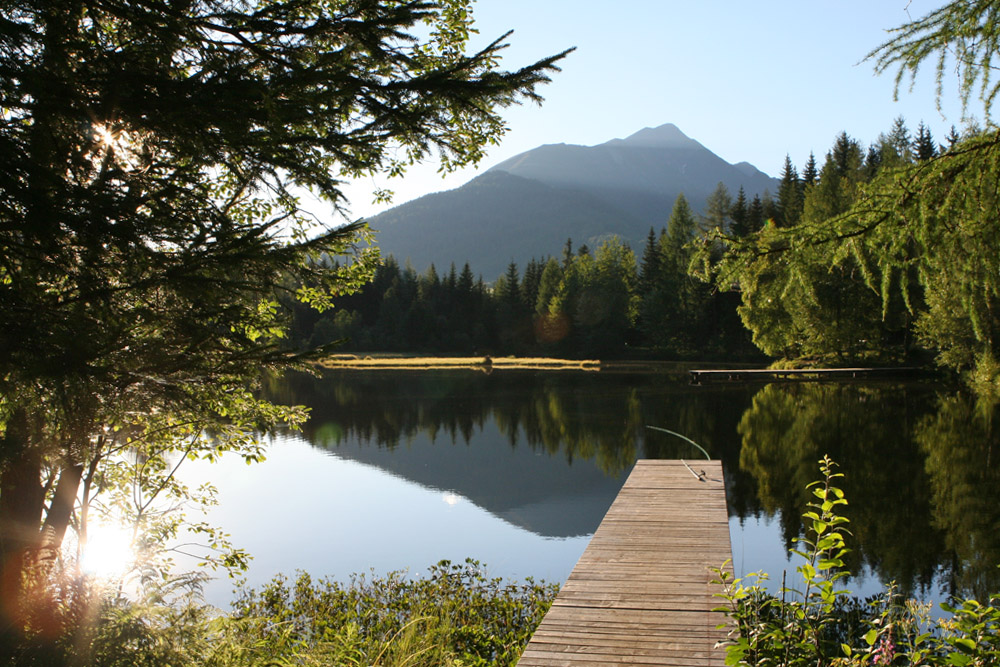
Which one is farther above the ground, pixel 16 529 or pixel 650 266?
pixel 650 266

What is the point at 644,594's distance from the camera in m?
6.22

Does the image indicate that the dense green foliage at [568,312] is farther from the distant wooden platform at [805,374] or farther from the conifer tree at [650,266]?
the distant wooden platform at [805,374]

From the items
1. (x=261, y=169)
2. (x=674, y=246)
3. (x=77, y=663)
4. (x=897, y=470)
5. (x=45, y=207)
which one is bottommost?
(x=897, y=470)

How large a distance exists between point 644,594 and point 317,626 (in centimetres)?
307

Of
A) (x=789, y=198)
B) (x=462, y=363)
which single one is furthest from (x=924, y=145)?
(x=462, y=363)

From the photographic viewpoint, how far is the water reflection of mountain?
43.0 ft

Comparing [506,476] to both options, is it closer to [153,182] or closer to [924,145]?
[153,182]

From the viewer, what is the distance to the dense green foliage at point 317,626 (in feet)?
13.4

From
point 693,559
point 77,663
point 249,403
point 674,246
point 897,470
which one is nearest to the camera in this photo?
point 77,663

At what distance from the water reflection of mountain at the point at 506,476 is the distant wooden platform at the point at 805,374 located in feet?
68.0

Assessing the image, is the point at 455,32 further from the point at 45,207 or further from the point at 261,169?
the point at 45,207

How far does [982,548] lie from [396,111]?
956 cm

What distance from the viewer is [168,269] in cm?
337

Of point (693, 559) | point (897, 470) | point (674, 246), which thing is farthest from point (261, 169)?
point (674, 246)
